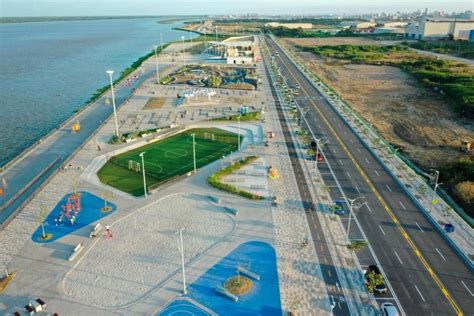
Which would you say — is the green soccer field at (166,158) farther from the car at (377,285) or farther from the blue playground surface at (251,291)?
the car at (377,285)

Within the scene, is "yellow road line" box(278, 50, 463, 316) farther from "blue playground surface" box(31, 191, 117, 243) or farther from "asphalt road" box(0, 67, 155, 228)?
"asphalt road" box(0, 67, 155, 228)

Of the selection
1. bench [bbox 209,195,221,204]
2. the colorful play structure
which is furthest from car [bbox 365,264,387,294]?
the colorful play structure

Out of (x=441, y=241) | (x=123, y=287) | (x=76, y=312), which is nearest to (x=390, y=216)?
(x=441, y=241)

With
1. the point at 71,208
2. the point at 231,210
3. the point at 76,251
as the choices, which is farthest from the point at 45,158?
the point at 231,210

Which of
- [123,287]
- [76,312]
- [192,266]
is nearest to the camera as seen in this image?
[76,312]

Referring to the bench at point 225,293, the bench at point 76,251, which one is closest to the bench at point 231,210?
the bench at point 225,293

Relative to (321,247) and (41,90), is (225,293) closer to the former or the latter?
(321,247)

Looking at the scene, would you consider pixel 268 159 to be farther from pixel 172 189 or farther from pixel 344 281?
pixel 344 281
